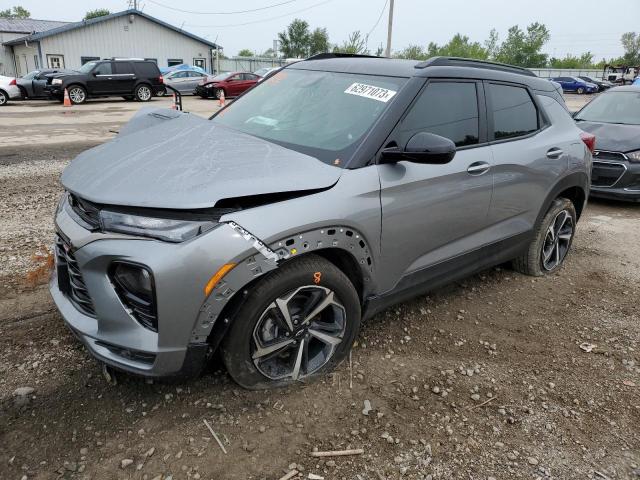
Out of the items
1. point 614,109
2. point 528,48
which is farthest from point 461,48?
point 614,109

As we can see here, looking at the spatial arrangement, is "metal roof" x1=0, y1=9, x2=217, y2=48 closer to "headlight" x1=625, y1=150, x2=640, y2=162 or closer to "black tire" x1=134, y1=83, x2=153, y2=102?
"black tire" x1=134, y1=83, x2=153, y2=102

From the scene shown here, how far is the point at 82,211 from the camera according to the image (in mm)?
2400

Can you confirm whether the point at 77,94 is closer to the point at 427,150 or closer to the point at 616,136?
the point at 616,136

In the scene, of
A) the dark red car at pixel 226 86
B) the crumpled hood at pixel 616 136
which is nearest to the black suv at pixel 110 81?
the dark red car at pixel 226 86

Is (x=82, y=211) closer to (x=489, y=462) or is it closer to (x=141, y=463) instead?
(x=141, y=463)

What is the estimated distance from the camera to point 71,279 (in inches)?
96.0

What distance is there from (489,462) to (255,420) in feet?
3.79

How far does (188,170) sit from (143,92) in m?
21.8

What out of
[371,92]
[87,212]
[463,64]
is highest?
[463,64]

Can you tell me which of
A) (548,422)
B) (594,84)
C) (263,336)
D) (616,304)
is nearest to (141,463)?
(263,336)

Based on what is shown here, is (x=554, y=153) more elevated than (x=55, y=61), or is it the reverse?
(x=55, y=61)

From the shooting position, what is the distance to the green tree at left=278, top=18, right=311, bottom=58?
236 feet

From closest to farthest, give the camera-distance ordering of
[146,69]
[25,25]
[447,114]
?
[447,114]
[146,69]
[25,25]

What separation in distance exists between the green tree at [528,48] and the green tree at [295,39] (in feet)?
118
